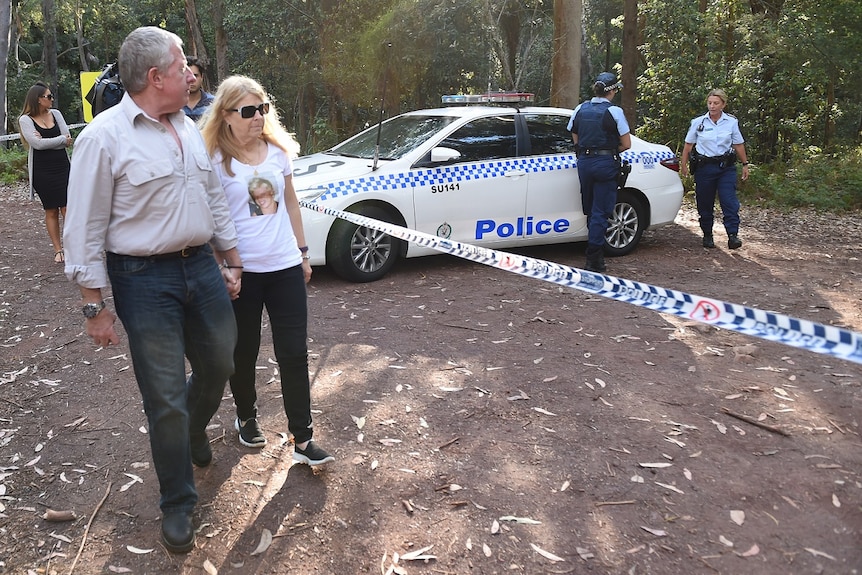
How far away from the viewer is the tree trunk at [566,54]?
1198 cm

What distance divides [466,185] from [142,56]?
496 cm

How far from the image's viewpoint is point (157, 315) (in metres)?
2.90

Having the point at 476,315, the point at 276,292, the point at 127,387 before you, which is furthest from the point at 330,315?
the point at 276,292

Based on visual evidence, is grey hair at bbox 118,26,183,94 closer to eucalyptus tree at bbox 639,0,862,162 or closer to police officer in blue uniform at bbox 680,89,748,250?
police officer in blue uniform at bbox 680,89,748,250

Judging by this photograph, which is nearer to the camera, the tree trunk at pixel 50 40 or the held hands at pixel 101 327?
the held hands at pixel 101 327

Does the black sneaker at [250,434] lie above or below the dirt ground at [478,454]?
above

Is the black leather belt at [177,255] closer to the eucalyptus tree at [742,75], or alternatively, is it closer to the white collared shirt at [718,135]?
the white collared shirt at [718,135]

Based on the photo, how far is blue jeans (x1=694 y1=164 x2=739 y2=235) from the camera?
8.85 meters

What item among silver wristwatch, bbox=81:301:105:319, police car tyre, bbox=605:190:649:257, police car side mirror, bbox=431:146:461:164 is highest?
police car side mirror, bbox=431:146:461:164

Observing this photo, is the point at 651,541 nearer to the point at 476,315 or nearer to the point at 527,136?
the point at 476,315

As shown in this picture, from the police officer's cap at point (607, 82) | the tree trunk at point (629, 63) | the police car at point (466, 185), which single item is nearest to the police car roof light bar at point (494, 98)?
the police car at point (466, 185)

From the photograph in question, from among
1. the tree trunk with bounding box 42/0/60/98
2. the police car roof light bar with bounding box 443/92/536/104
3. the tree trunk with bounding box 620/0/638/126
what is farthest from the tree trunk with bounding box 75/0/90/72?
the police car roof light bar with bounding box 443/92/536/104

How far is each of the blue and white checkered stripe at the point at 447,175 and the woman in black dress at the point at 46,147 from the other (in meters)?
3.07

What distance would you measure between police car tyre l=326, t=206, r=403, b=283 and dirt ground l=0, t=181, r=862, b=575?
0.67 metres
